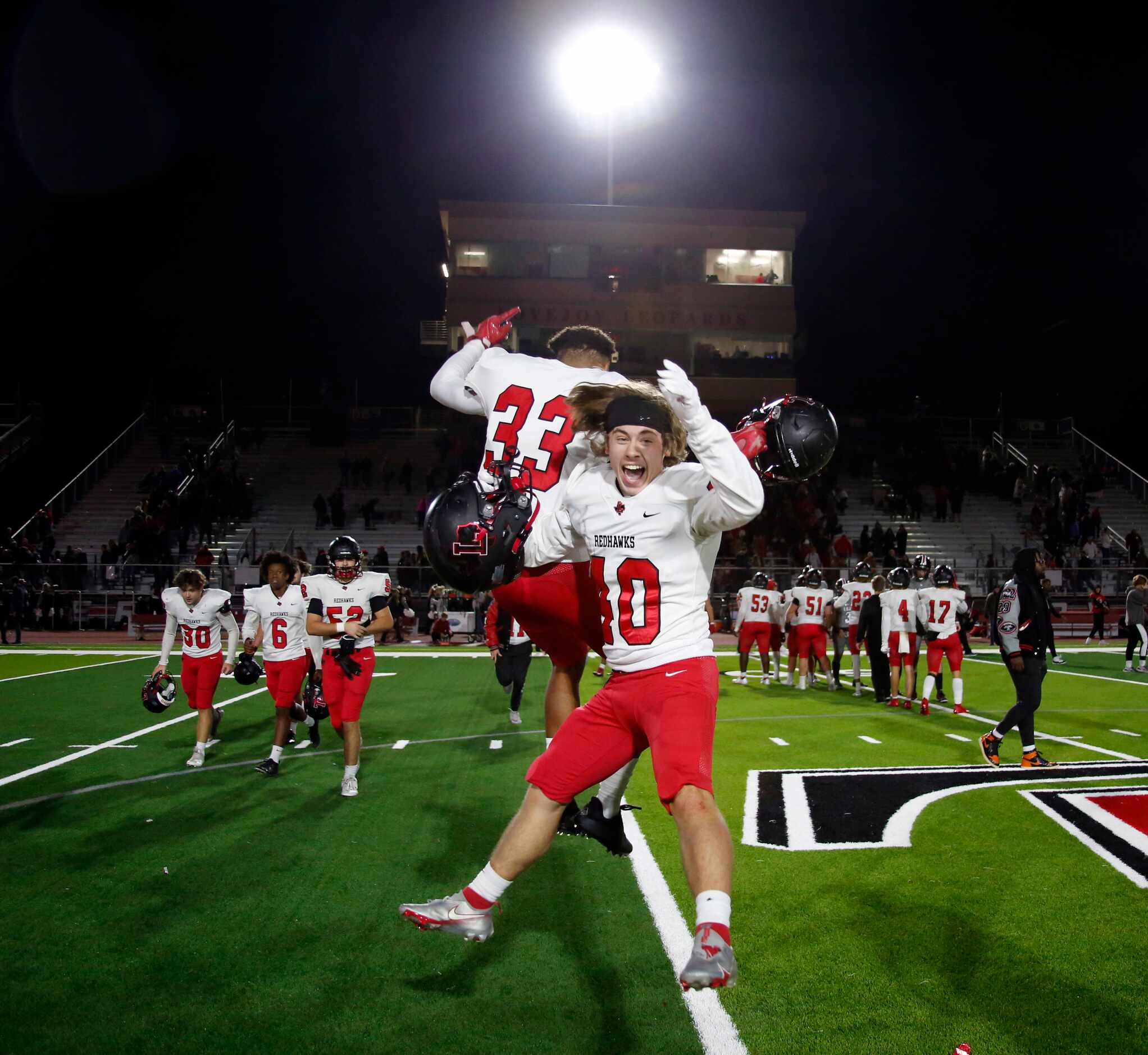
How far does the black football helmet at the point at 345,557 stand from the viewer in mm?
7754

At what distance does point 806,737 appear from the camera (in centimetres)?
1003

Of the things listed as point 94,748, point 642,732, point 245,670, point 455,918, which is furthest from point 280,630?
point 642,732

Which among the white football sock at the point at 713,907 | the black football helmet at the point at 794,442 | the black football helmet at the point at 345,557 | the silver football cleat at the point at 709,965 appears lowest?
the silver football cleat at the point at 709,965

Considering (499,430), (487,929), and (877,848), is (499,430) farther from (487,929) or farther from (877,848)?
(877,848)

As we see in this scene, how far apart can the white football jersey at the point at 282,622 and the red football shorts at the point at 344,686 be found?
953 millimetres

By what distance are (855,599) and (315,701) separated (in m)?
9.83

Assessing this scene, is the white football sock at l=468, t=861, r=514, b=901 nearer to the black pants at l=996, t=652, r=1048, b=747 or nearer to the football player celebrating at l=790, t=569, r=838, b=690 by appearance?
the black pants at l=996, t=652, r=1048, b=747

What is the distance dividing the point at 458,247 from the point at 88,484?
1690 centimetres

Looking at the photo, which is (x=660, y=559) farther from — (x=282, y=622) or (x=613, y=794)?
(x=282, y=622)

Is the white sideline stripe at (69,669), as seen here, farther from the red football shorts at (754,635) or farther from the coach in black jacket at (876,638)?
the coach in black jacket at (876,638)

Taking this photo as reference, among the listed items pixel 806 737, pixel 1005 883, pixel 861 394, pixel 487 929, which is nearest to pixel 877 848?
pixel 1005 883

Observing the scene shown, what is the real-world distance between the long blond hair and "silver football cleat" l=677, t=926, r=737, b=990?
170 cm

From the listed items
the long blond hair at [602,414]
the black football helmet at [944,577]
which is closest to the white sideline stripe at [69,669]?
the black football helmet at [944,577]

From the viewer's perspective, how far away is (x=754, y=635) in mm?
15547
